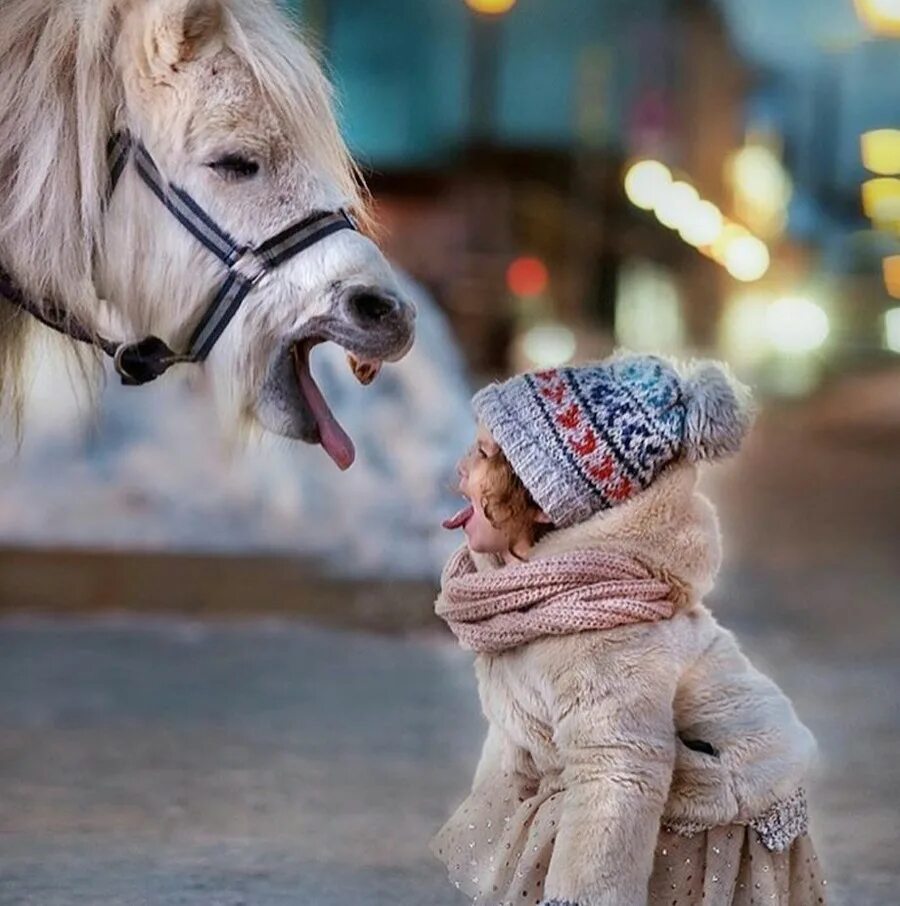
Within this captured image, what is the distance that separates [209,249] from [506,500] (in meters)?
0.67

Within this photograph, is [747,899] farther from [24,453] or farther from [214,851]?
[24,453]

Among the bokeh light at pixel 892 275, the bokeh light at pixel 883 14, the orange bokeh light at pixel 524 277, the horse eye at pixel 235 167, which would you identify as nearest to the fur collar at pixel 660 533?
the horse eye at pixel 235 167

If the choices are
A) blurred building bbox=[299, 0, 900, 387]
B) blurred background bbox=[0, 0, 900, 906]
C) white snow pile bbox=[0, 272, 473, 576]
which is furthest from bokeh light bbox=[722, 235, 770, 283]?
white snow pile bbox=[0, 272, 473, 576]

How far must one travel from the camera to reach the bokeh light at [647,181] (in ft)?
136

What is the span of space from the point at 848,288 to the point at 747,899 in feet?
152

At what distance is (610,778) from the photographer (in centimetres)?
269

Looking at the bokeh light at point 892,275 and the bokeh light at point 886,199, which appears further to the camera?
the bokeh light at point 892,275

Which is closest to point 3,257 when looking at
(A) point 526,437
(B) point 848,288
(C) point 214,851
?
(A) point 526,437

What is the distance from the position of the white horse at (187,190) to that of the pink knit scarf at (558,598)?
344mm

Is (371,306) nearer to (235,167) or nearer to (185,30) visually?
(235,167)

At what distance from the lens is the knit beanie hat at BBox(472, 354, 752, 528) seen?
2.91 metres

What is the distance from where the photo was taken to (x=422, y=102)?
36.0m

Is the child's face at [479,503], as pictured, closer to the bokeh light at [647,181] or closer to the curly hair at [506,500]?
the curly hair at [506,500]

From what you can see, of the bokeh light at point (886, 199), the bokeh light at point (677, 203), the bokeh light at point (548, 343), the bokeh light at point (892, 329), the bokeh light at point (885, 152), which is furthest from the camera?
the bokeh light at point (892, 329)
